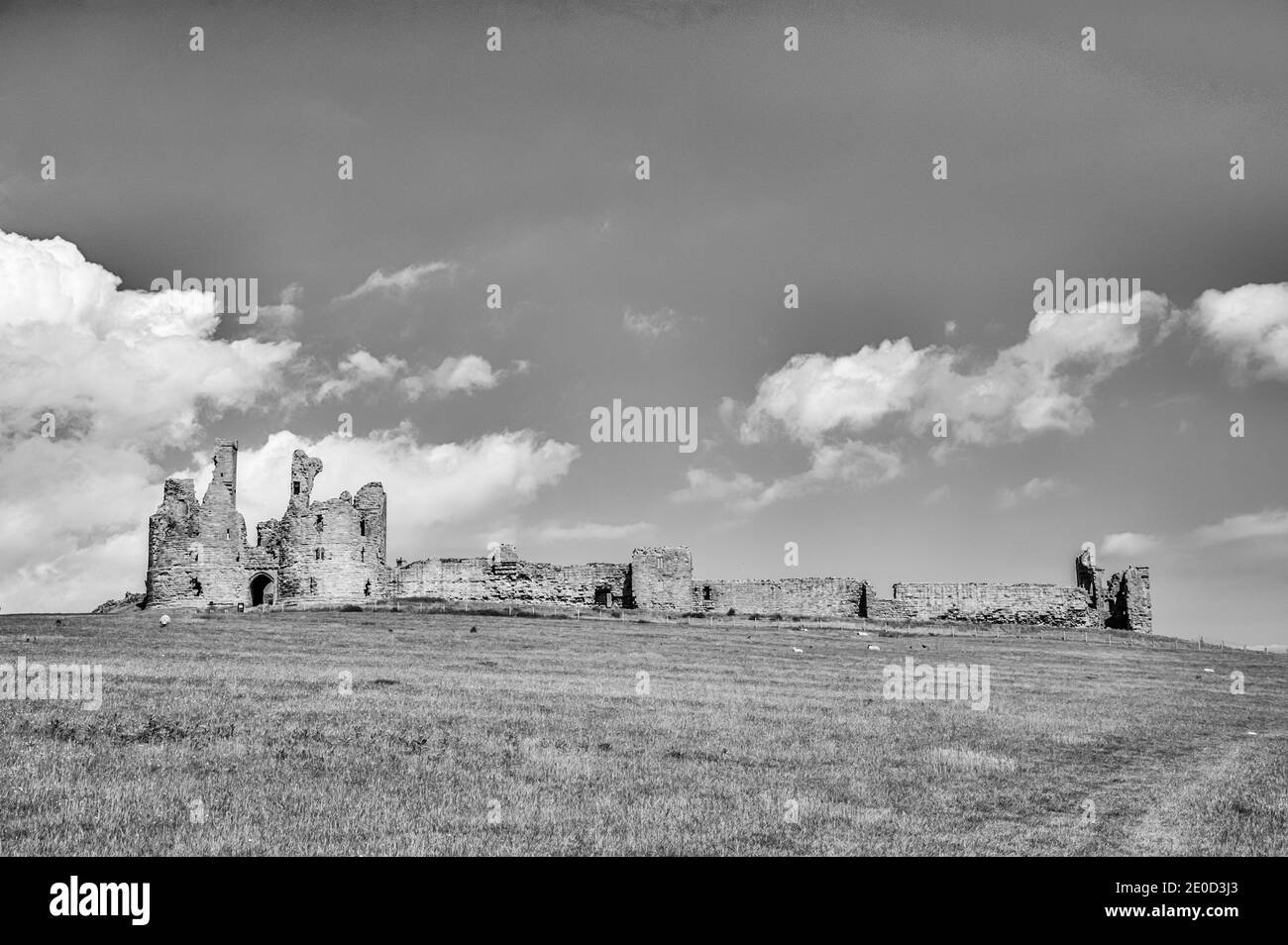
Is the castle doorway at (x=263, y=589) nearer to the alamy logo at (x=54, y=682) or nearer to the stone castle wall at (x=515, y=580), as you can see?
the stone castle wall at (x=515, y=580)

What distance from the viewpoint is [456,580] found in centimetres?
5700

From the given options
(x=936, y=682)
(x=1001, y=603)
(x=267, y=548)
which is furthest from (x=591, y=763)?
(x=1001, y=603)

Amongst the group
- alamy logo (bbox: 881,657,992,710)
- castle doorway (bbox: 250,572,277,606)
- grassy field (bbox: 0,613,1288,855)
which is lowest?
alamy logo (bbox: 881,657,992,710)

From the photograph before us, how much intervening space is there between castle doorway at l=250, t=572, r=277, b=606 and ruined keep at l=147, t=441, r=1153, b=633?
0.07m

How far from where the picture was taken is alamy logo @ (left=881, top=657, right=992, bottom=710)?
1017 inches

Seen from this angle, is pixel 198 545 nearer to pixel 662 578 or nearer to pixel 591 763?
pixel 662 578

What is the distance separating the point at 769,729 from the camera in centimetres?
1905

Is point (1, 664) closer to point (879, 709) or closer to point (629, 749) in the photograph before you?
point (629, 749)

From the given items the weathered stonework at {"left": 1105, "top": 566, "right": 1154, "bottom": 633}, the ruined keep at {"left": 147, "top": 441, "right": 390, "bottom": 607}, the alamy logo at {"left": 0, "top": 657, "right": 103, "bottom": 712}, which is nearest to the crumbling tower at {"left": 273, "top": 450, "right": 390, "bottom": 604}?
the ruined keep at {"left": 147, "top": 441, "right": 390, "bottom": 607}

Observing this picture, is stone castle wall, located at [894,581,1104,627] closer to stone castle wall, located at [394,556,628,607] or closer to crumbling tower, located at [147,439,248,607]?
stone castle wall, located at [394,556,628,607]

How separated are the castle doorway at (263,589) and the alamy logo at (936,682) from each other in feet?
111
